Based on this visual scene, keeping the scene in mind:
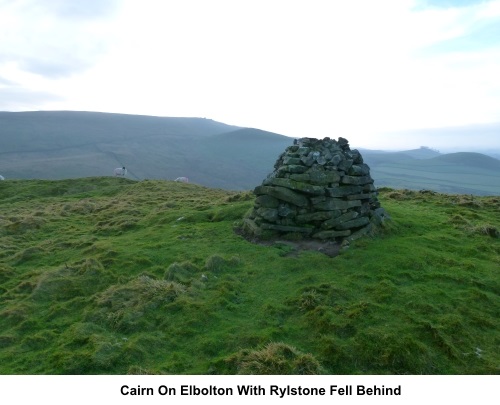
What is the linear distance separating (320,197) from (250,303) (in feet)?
21.0

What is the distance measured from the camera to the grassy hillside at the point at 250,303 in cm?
912

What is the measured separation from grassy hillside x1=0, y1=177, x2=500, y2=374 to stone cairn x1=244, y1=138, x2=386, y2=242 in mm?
955

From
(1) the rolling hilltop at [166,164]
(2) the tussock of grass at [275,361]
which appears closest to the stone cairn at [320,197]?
(2) the tussock of grass at [275,361]

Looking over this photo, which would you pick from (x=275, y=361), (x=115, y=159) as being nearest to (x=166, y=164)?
(x=115, y=159)

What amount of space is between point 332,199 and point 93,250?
1098 centimetres

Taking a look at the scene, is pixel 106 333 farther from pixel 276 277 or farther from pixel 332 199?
pixel 332 199

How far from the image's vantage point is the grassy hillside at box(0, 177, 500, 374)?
9.12m

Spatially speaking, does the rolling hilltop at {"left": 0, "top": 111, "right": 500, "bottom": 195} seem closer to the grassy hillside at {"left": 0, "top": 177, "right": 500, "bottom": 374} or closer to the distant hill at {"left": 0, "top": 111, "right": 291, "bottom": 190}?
the distant hill at {"left": 0, "top": 111, "right": 291, "bottom": 190}

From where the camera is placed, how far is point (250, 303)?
1191cm

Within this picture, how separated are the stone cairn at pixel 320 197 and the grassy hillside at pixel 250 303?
96 centimetres

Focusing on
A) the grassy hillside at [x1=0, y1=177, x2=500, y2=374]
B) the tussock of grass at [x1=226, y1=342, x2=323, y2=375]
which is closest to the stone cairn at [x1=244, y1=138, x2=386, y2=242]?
the grassy hillside at [x1=0, y1=177, x2=500, y2=374]

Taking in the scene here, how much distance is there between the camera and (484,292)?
12.0 meters

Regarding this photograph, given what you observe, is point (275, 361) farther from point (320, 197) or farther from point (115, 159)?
point (115, 159)

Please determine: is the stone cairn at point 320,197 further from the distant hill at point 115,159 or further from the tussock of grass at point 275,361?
the distant hill at point 115,159
